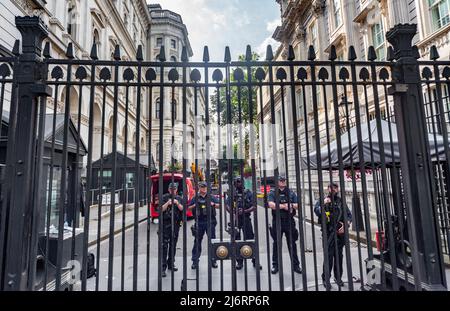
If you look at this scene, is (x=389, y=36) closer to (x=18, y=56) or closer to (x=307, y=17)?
(x=18, y=56)

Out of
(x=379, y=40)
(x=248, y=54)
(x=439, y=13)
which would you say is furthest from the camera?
(x=379, y=40)

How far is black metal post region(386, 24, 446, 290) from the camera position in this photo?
7.92ft

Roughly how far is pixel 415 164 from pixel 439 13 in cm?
1062

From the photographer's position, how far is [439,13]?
967cm

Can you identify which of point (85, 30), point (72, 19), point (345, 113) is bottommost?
point (345, 113)

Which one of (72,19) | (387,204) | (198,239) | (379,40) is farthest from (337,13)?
(198,239)

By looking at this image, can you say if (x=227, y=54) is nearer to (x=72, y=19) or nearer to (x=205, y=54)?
(x=205, y=54)

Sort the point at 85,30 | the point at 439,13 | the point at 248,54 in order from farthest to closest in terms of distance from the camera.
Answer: the point at 85,30
the point at 439,13
the point at 248,54

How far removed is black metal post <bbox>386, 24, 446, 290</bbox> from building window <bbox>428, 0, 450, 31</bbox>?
9.41 meters

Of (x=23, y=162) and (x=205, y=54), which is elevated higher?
(x=205, y=54)

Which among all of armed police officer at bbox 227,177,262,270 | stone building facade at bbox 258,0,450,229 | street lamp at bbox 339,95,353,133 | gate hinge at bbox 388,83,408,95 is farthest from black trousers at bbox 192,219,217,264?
gate hinge at bbox 388,83,408,95

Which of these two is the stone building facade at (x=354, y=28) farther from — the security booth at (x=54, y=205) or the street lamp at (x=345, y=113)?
the security booth at (x=54, y=205)

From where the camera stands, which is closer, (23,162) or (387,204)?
(23,162)
